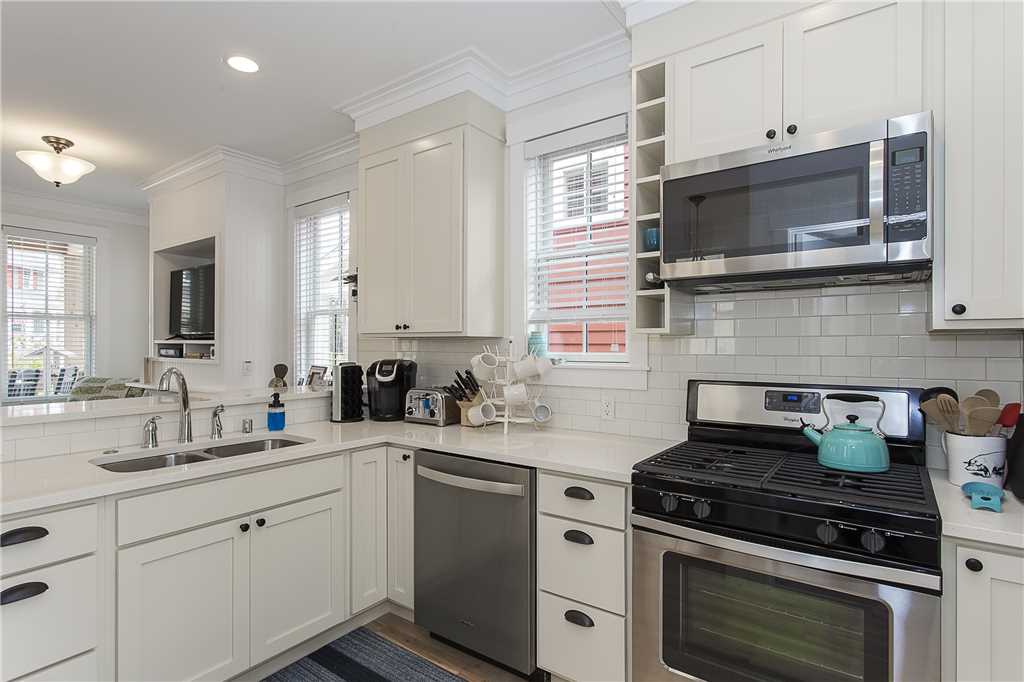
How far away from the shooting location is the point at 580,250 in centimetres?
271

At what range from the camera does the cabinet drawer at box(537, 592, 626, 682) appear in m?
1.86

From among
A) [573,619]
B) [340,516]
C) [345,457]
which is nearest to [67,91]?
[345,457]

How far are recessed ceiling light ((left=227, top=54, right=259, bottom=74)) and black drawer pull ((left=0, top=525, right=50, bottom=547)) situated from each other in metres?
2.20

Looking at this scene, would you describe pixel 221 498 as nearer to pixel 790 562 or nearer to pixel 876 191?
pixel 790 562

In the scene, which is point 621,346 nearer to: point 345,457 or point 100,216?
point 345,457

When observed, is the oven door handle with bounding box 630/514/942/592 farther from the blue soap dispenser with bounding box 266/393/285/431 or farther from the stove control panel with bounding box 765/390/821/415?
the blue soap dispenser with bounding box 266/393/285/431

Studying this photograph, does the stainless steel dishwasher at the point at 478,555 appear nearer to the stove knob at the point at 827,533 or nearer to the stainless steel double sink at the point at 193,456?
the stainless steel double sink at the point at 193,456

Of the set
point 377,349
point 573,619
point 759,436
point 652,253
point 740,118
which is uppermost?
point 740,118

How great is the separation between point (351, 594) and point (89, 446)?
1.26 m

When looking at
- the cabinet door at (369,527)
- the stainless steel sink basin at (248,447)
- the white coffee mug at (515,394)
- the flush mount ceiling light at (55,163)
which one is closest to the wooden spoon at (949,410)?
the white coffee mug at (515,394)

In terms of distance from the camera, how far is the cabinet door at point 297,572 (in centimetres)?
211

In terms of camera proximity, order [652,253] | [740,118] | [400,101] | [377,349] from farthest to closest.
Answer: [377,349] → [400,101] → [652,253] → [740,118]

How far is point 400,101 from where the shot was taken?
2953 mm

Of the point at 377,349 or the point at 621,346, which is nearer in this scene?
the point at 621,346
